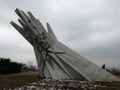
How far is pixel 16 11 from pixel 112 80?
28.7 ft

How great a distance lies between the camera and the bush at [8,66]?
32188 millimetres

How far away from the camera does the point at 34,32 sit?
70.7 ft

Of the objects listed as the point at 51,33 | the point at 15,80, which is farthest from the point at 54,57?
the point at 15,80

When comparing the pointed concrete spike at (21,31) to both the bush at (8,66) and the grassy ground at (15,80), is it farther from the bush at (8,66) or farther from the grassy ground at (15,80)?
the bush at (8,66)

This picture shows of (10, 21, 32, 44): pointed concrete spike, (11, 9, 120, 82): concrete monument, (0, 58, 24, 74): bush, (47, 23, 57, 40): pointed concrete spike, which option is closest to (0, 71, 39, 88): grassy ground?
(11, 9, 120, 82): concrete monument

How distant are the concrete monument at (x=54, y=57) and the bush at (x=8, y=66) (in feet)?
34.0

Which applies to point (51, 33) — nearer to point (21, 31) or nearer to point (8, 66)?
point (21, 31)

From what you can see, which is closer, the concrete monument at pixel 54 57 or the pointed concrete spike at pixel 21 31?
the concrete monument at pixel 54 57

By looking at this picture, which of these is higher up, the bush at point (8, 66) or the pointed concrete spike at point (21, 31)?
the pointed concrete spike at point (21, 31)

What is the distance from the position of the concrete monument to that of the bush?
10.4 metres

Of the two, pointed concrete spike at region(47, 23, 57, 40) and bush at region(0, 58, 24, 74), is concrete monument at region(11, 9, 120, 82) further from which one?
bush at region(0, 58, 24, 74)

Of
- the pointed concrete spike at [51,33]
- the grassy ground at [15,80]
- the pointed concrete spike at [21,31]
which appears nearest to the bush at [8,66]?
the grassy ground at [15,80]

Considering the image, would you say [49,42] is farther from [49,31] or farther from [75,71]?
[75,71]

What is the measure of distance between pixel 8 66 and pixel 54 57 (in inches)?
540
